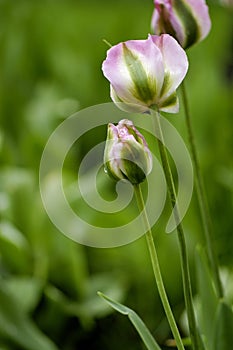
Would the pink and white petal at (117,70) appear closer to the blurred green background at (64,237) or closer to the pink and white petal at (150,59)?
the pink and white petal at (150,59)

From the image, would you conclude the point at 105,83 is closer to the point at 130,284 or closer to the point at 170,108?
the point at 130,284

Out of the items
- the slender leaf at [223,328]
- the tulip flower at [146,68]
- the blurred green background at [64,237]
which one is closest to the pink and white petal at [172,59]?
the tulip flower at [146,68]

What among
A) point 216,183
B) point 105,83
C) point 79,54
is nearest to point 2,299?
point 216,183

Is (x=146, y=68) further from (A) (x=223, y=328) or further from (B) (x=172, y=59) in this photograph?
(A) (x=223, y=328)

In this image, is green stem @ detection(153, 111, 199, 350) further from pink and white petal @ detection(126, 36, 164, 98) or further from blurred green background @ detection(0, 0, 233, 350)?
blurred green background @ detection(0, 0, 233, 350)

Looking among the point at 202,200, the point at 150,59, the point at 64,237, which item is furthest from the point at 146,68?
the point at 64,237

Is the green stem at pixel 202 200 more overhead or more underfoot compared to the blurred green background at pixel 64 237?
more overhead

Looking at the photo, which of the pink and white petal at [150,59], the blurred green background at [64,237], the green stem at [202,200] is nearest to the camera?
the pink and white petal at [150,59]
